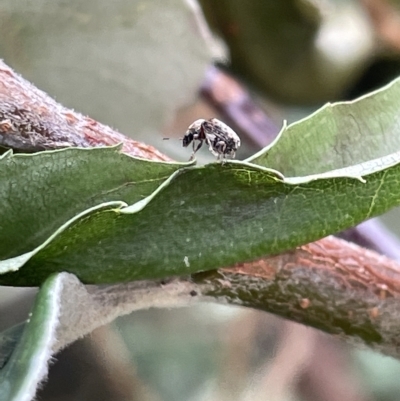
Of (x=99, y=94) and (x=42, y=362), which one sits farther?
(x=99, y=94)

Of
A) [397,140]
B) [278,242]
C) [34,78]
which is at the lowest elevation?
[278,242]

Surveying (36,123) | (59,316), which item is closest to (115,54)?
(36,123)

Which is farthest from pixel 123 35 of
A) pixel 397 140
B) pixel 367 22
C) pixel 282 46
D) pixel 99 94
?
pixel 367 22

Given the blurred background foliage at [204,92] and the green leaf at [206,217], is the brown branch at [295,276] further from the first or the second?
the blurred background foliage at [204,92]

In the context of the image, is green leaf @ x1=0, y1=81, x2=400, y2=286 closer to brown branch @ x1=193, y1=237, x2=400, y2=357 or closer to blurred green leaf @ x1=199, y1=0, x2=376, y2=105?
brown branch @ x1=193, y1=237, x2=400, y2=357

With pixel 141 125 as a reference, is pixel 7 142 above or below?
below

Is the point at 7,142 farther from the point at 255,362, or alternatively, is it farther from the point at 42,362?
the point at 255,362

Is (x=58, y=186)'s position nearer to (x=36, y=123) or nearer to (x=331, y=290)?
(x=36, y=123)
